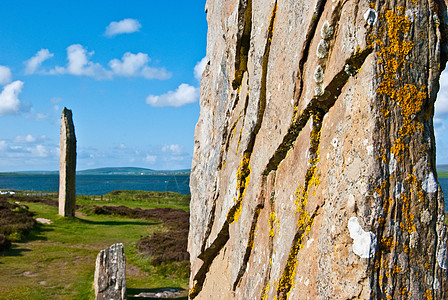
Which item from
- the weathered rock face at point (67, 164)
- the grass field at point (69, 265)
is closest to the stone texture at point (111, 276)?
the grass field at point (69, 265)

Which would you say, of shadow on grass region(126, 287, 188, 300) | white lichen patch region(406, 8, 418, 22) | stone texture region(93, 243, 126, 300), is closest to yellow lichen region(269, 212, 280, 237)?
white lichen patch region(406, 8, 418, 22)

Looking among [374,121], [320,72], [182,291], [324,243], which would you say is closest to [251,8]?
[320,72]

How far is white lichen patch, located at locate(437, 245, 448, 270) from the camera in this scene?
2867mm

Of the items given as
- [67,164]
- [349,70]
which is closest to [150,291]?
[349,70]

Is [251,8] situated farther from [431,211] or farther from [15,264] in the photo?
[15,264]

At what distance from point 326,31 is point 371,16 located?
1.30 feet

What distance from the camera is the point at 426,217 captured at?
2857mm

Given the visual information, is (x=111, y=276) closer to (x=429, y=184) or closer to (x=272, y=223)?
(x=272, y=223)

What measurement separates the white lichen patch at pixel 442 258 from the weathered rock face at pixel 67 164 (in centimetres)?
2023

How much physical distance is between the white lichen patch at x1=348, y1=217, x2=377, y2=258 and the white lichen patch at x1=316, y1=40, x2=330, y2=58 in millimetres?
1396

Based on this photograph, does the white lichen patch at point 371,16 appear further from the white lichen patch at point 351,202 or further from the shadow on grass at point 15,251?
the shadow on grass at point 15,251

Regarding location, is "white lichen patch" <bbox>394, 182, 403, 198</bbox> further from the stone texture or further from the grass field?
the grass field

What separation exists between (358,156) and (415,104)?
0.59 meters

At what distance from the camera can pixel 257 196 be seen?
13.6 ft
